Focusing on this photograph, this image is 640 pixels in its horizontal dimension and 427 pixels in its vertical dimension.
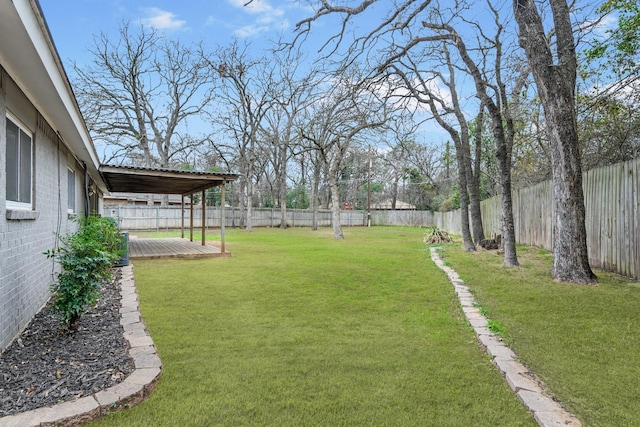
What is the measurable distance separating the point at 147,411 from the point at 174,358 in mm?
732

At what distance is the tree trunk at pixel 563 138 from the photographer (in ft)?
17.1

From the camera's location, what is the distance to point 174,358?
2773mm

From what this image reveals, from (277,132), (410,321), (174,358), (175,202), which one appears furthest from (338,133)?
(175,202)

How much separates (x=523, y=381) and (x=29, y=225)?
4.26 m

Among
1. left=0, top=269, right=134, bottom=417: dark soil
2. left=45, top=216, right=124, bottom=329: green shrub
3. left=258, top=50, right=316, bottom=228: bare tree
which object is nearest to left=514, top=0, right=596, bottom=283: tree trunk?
left=0, top=269, right=134, bottom=417: dark soil

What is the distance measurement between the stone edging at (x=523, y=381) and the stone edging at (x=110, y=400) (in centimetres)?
218

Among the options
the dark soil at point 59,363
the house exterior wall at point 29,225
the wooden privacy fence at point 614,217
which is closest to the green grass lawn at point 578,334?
the wooden privacy fence at point 614,217

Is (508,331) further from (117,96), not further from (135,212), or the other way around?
(117,96)

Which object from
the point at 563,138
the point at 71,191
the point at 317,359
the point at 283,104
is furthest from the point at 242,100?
the point at 317,359

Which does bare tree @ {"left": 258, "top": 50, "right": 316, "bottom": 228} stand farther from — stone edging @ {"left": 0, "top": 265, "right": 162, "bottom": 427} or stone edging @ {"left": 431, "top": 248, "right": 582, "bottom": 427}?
stone edging @ {"left": 0, "top": 265, "right": 162, "bottom": 427}

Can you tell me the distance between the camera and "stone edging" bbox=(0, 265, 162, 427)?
187 centimetres

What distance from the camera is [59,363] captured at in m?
2.60

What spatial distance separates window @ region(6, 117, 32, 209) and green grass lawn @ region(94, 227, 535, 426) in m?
1.59

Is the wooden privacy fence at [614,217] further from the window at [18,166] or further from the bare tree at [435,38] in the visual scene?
the window at [18,166]
